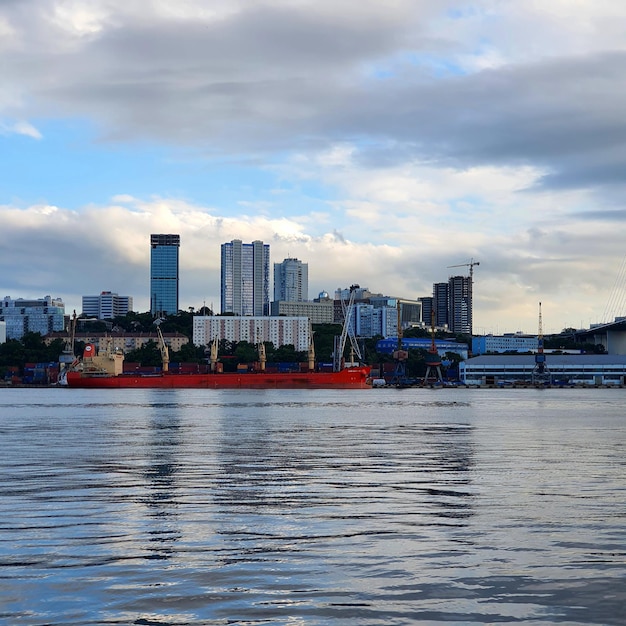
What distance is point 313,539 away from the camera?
15.6 m

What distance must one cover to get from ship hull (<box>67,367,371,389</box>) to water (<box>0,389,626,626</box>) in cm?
13126

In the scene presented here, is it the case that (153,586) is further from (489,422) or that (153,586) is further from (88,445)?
(489,422)

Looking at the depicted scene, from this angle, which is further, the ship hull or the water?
the ship hull

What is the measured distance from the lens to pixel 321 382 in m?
167

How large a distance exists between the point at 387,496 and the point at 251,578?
8.70m

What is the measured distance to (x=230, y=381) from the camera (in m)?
167

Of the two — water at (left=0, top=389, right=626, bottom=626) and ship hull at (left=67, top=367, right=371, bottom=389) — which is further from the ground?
water at (left=0, top=389, right=626, bottom=626)

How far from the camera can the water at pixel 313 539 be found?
1130 centimetres

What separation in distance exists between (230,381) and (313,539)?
15216 centimetres

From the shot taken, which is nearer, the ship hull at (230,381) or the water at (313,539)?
the water at (313,539)

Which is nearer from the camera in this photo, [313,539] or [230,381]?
[313,539]

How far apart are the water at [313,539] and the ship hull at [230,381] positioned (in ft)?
431

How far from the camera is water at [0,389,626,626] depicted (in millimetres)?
11297

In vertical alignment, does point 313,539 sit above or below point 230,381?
above
